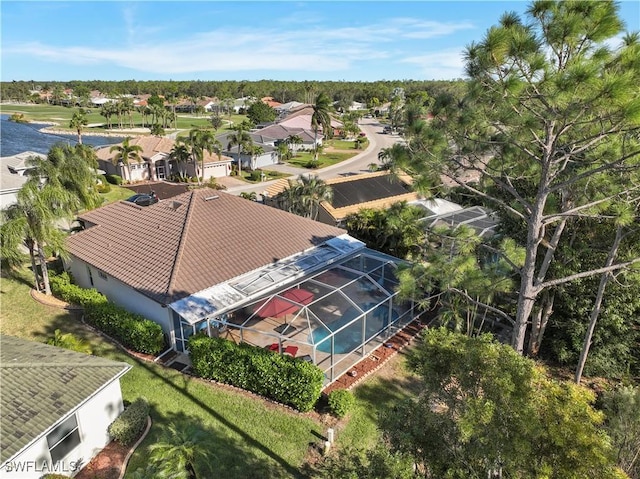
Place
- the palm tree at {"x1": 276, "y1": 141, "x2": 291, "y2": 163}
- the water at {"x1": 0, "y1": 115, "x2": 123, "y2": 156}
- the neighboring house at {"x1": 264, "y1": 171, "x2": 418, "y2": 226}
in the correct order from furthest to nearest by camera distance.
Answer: the water at {"x1": 0, "y1": 115, "x2": 123, "y2": 156}
the palm tree at {"x1": 276, "y1": 141, "x2": 291, "y2": 163}
the neighboring house at {"x1": 264, "y1": 171, "x2": 418, "y2": 226}

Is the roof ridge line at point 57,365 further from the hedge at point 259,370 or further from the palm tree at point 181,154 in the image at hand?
the palm tree at point 181,154

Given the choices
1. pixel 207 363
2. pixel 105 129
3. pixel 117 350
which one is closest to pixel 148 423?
pixel 207 363

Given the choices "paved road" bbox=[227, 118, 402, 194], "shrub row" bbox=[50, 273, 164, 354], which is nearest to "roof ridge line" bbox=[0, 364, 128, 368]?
"shrub row" bbox=[50, 273, 164, 354]

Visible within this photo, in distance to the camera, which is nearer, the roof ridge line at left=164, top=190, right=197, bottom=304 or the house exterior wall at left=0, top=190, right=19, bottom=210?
the roof ridge line at left=164, top=190, right=197, bottom=304

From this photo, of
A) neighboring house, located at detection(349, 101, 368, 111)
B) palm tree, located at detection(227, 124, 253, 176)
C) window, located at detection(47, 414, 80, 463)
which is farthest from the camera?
neighboring house, located at detection(349, 101, 368, 111)

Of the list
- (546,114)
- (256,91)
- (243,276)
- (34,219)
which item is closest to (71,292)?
(34,219)

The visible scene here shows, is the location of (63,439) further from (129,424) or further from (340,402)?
(340,402)

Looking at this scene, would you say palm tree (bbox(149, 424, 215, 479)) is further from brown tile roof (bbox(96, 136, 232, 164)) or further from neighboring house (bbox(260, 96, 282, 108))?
neighboring house (bbox(260, 96, 282, 108))
